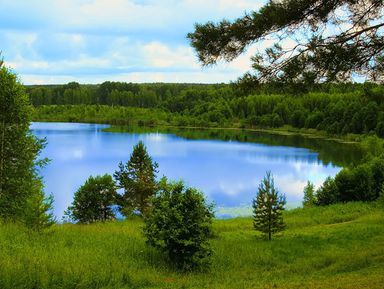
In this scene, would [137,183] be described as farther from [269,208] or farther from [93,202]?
[269,208]

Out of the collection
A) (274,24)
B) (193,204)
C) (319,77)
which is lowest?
(193,204)

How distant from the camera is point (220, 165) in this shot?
62.5m

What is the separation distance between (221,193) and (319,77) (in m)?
35.0

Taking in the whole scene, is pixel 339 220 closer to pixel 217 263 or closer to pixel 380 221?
pixel 380 221

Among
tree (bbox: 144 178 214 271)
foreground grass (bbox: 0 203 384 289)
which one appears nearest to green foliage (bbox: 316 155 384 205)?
foreground grass (bbox: 0 203 384 289)

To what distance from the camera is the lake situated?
144 feet

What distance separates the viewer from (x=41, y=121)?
162 metres

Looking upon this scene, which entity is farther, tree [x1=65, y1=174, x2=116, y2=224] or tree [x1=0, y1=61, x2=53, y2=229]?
tree [x1=65, y1=174, x2=116, y2=224]

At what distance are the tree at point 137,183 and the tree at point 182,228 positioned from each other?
20.0 metres

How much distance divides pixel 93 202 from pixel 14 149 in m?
15.5

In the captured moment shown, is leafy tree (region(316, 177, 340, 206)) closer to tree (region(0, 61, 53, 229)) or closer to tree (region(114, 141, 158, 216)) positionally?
tree (region(114, 141, 158, 216))

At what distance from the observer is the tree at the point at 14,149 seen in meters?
18.3

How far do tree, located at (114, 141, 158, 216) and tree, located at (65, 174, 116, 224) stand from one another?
1.00m

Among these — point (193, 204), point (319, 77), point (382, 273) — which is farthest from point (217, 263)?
point (319, 77)
